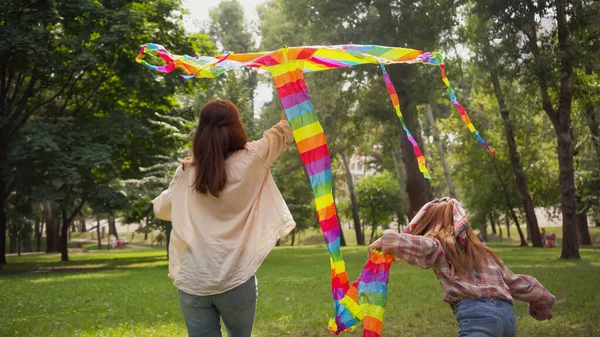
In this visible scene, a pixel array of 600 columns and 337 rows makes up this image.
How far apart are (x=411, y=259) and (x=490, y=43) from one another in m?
20.4

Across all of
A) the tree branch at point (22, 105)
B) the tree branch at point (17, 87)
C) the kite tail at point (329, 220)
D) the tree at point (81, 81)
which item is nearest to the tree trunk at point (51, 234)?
the tree at point (81, 81)

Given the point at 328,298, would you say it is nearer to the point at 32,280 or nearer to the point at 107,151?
the point at 32,280

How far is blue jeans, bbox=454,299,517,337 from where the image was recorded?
409 cm

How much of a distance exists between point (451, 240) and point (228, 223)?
144cm

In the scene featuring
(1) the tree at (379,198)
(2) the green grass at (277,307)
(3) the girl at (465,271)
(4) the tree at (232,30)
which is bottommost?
(2) the green grass at (277,307)

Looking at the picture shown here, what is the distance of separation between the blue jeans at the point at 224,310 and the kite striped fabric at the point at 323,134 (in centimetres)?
81

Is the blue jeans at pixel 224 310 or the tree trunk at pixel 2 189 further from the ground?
the tree trunk at pixel 2 189

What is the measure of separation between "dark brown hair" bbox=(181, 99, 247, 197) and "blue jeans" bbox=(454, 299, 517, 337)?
170 centimetres

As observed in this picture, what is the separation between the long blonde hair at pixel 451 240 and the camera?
14.1ft

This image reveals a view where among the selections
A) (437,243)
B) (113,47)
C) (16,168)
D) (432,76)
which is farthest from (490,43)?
(437,243)

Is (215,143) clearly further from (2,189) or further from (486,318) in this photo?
(2,189)

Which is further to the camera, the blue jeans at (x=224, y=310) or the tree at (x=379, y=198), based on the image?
the tree at (x=379, y=198)

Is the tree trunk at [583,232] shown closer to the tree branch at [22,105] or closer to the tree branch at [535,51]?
the tree branch at [535,51]


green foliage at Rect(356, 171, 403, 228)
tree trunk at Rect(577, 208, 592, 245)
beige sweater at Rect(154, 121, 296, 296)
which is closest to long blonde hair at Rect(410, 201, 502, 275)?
beige sweater at Rect(154, 121, 296, 296)
